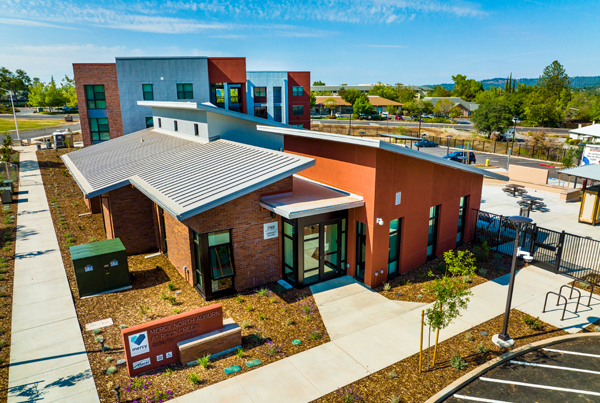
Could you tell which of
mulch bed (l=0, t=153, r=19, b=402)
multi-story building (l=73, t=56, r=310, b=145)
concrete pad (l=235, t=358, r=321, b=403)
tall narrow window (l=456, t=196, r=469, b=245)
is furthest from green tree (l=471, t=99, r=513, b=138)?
mulch bed (l=0, t=153, r=19, b=402)

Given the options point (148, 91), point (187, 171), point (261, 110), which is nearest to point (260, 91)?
point (261, 110)

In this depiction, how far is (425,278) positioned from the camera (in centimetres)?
1513

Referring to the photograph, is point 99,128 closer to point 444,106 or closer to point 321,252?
point 321,252

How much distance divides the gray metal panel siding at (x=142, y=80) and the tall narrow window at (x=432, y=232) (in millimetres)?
33613

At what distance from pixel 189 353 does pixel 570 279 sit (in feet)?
47.5

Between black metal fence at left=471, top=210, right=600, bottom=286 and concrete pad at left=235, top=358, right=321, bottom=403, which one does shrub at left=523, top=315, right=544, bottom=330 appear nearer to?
black metal fence at left=471, top=210, right=600, bottom=286

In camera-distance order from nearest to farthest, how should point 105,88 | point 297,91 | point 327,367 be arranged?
point 327,367
point 105,88
point 297,91

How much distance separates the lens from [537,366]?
10.3 m

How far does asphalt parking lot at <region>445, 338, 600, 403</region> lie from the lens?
916 cm

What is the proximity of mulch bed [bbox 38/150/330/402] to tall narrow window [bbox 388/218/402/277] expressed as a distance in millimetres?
3598

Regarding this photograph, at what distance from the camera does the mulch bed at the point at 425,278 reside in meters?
13.7

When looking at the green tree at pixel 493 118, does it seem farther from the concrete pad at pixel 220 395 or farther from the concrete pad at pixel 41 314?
the concrete pad at pixel 41 314

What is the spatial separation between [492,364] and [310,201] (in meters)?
7.29

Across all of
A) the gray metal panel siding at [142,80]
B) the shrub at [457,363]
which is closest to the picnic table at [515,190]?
the shrub at [457,363]
